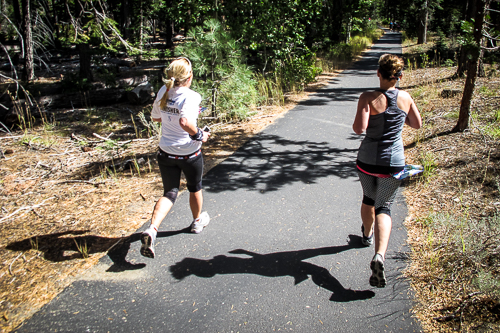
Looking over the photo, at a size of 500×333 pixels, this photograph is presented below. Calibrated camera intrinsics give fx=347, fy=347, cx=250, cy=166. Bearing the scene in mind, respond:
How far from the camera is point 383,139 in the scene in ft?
10.1

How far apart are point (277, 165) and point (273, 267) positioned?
288cm

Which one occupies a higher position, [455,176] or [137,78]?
[137,78]

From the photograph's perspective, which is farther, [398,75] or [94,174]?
[94,174]

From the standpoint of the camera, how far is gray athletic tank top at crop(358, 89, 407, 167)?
300 centimetres

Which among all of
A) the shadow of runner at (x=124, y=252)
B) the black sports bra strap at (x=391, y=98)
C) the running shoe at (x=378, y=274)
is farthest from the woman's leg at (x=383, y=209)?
the shadow of runner at (x=124, y=252)

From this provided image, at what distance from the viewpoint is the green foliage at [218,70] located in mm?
7844

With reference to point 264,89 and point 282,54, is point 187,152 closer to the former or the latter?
point 264,89

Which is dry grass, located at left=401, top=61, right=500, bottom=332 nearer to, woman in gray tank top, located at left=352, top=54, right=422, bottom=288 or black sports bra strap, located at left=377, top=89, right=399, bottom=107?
woman in gray tank top, located at left=352, top=54, right=422, bottom=288

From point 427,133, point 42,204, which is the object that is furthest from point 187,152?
point 427,133

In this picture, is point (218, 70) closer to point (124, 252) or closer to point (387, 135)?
point (124, 252)

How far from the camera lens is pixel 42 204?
482 centimetres

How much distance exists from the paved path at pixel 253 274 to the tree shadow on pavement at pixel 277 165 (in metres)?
0.05

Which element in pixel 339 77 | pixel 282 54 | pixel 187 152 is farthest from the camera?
pixel 339 77

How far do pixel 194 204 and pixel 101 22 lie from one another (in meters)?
6.78
